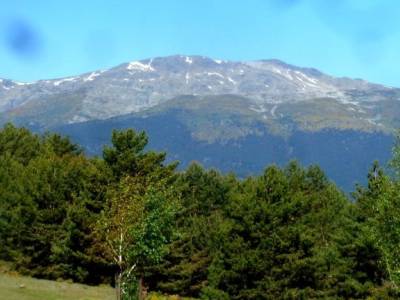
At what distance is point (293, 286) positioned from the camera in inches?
2771

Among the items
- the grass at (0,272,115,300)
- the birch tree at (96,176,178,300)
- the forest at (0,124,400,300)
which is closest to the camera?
the birch tree at (96,176,178,300)

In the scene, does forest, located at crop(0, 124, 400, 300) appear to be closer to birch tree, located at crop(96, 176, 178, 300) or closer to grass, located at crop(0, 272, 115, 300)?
grass, located at crop(0, 272, 115, 300)

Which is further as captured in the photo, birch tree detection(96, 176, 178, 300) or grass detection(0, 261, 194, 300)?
grass detection(0, 261, 194, 300)

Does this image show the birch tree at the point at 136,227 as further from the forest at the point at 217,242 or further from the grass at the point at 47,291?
the forest at the point at 217,242

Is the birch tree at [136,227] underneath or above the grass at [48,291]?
above

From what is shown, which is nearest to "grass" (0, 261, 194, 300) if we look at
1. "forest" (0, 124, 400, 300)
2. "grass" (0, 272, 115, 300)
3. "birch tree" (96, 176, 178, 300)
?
"grass" (0, 272, 115, 300)

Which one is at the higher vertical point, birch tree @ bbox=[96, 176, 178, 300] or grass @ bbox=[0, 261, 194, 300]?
birch tree @ bbox=[96, 176, 178, 300]

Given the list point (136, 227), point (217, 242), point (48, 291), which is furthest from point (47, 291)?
point (217, 242)

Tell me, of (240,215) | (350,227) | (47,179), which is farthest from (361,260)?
(47,179)

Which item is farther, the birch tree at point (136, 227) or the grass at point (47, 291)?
the grass at point (47, 291)

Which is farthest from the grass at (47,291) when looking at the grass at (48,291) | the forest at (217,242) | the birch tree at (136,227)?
the birch tree at (136,227)

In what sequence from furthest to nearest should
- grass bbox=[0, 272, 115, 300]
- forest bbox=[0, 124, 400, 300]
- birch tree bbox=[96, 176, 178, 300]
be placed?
forest bbox=[0, 124, 400, 300] < grass bbox=[0, 272, 115, 300] < birch tree bbox=[96, 176, 178, 300]

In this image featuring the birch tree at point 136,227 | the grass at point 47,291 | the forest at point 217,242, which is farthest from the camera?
the forest at point 217,242

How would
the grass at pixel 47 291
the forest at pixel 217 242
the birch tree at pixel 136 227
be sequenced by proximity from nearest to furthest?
the birch tree at pixel 136 227
the grass at pixel 47 291
the forest at pixel 217 242
